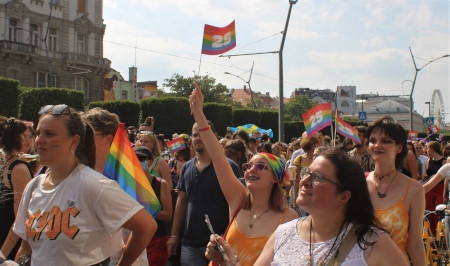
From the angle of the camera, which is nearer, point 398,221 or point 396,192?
point 398,221

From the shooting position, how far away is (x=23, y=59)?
4944 centimetres

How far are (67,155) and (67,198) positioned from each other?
0.27 meters

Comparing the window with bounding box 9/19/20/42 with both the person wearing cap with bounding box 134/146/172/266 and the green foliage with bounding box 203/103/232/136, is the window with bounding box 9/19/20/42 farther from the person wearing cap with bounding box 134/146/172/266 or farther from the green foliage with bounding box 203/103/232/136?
the person wearing cap with bounding box 134/146/172/266

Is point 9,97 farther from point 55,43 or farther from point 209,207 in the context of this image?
point 209,207

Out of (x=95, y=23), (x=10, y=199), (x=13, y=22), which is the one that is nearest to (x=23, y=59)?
(x=13, y=22)

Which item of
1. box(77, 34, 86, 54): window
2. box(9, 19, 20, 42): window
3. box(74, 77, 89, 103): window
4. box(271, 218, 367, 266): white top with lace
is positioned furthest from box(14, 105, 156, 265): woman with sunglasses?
box(77, 34, 86, 54): window

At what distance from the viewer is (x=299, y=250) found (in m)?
2.76

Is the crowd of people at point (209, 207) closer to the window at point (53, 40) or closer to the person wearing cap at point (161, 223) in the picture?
the person wearing cap at point (161, 223)

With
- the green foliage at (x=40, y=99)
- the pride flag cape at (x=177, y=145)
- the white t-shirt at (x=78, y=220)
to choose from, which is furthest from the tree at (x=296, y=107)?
the white t-shirt at (x=78, y=220)

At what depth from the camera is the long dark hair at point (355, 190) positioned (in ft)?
8.93

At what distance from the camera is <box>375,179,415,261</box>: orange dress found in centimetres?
Result: 409

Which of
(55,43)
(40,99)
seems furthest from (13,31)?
(40,99)

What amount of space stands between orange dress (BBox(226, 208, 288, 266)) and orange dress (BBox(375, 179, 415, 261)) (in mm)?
808

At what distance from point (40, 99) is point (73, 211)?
32445mm
